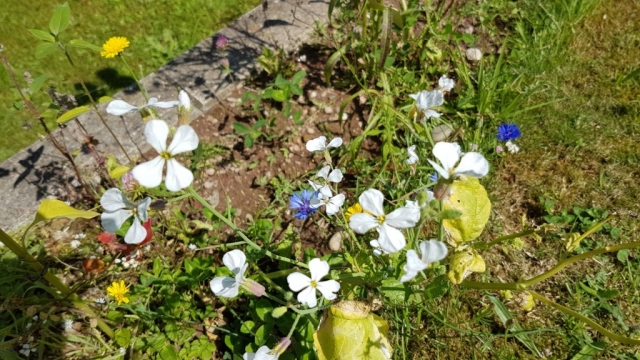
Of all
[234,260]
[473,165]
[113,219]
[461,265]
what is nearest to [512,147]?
[461,265]

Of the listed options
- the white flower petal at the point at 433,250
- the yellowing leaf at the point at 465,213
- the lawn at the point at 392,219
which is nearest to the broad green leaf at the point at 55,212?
the lawn at the point at 392,219

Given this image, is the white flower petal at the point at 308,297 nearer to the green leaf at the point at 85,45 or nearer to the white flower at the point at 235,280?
the white flower at the point at 235,280

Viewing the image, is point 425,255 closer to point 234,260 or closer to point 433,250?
point 433,250

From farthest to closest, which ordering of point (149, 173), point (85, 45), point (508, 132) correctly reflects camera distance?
point (508, 132)
point (85, 45)
point (149, 173)

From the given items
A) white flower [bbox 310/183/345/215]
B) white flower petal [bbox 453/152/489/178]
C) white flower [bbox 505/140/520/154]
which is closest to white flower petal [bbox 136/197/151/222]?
white flower [bbox 310/183/345/215]

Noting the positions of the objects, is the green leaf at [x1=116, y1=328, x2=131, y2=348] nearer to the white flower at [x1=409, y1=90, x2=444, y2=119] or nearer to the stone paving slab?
the stone paving slab

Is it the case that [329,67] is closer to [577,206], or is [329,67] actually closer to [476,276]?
[476,276]
